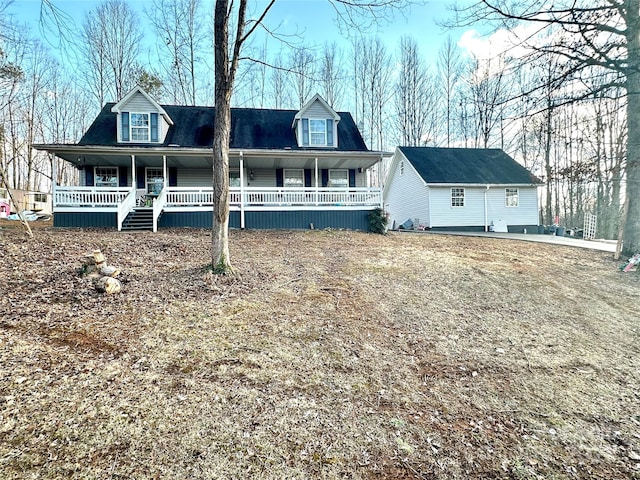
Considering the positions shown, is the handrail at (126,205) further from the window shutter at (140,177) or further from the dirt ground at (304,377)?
the dirt ground at (304,377)

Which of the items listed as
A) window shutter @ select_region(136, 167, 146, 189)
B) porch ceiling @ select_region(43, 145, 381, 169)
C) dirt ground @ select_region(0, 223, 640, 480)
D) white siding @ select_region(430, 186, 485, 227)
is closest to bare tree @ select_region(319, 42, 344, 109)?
porch ceiling @ select_region(43, 145, 381, 169)

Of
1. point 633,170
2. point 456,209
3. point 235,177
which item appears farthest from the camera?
point 456,209

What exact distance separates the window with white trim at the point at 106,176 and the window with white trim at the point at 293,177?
8.01 meters

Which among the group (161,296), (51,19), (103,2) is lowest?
(161,296)

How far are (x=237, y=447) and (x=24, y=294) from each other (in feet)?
14.0

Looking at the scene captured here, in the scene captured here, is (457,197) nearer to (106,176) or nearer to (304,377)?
(304,377)

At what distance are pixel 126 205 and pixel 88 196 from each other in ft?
5.54

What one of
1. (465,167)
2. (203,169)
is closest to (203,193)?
(203,169)

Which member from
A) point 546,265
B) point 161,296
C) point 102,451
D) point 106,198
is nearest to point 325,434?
point 102,451

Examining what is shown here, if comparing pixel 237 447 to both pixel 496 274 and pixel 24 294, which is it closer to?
pixel 24 294

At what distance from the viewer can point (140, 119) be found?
14570mm

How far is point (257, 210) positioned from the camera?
13.3m

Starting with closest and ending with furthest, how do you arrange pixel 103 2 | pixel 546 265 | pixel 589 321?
pixel 589 321 < pixel 546 265 < pixel 103 2

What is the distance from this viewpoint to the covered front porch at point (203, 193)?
12398 millimetres
